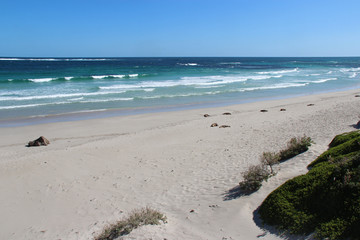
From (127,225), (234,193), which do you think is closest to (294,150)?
(234,193)

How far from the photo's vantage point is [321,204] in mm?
4270

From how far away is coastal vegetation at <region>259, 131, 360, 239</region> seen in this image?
12.7 feet

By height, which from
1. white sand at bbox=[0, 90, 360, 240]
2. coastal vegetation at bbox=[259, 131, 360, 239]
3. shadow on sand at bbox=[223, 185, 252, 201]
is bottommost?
white sand at bbox=[0, 90, 360, 240]

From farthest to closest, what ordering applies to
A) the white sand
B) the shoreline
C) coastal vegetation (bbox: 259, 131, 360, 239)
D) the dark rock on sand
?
the shoreline
the dark rock on sand
the white sand
coastal vegetation (bbox: 259, 131, 360, 239)

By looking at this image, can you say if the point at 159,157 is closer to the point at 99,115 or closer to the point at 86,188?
the point at 86,188

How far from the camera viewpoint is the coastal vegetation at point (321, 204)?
3877 millimetres

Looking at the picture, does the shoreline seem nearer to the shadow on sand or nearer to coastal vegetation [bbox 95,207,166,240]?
the shadow on sand

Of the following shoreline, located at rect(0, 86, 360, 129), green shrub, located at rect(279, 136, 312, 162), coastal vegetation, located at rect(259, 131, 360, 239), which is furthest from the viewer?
shoreline, located at rect(0, 86, 360, 129)

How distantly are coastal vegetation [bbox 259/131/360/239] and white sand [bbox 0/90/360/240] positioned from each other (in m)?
0.39

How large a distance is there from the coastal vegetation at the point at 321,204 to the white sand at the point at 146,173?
39 centimetres

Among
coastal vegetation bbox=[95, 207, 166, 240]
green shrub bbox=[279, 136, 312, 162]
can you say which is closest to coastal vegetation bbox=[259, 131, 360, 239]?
coastal vegetation bbox=[95, 207, 166, 240]

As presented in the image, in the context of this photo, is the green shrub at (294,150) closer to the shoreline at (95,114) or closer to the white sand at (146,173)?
the white sand at (146,173)

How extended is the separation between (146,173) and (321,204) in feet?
16.0

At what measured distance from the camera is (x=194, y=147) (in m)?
10.5
